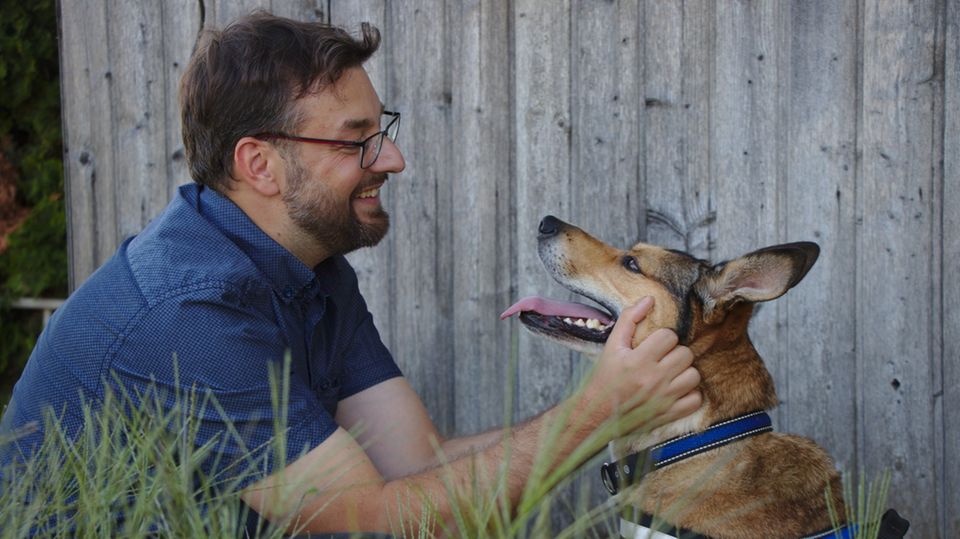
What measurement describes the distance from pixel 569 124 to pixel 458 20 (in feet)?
2.03

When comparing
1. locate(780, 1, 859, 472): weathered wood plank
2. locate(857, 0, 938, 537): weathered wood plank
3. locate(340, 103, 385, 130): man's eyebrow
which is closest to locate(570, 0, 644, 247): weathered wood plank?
locate(780, 1, 859, 472): weathered wood plank

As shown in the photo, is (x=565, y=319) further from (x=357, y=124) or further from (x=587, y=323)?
(x=357, y=124)

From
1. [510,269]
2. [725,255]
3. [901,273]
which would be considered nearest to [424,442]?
[510,269]

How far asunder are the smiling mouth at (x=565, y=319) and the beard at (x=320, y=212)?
0.54 meters

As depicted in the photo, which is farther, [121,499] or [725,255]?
[725,255]

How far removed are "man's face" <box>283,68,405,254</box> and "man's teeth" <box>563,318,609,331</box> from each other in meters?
0.67

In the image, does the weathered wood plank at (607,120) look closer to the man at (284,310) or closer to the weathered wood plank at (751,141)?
the weathered wood plank at (751,141)

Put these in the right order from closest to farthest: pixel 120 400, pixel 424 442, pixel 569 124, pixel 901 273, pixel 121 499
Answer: pixel 121 499 < pixel 120 400 < pixel 424 442 < pixel 901 273 < pixel 569 124

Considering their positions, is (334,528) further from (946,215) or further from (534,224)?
(946,215)

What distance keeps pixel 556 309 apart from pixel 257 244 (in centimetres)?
86

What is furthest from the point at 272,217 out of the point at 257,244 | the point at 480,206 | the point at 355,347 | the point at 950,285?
the point at 950,285

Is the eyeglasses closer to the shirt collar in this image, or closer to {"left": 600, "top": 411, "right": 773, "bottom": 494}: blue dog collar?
the shirt collar

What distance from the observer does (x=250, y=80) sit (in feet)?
9.80

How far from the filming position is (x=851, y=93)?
11.8 feet
